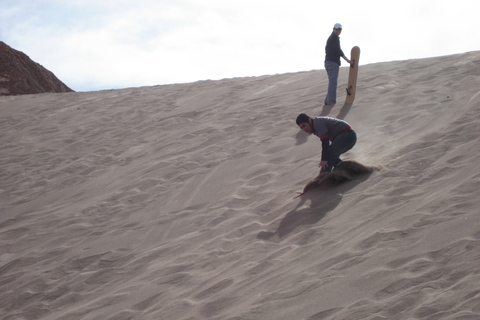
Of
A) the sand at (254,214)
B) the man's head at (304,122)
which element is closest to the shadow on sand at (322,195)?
the sand at (254,214)

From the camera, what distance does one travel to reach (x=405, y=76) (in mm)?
11164

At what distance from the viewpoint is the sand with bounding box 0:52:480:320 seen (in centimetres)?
409

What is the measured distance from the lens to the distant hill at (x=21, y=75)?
19.1 metres

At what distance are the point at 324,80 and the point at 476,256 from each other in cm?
905

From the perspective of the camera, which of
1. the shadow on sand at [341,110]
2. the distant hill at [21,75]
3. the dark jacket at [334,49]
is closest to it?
the shadow on sand at [341,110]

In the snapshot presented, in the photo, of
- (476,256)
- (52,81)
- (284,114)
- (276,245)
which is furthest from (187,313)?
(52,81)

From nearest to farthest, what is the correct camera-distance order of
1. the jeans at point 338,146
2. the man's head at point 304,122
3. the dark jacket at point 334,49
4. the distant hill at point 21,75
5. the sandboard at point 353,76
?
the man's head at point 304,122, the jeans at point 338,146, the dark jacket at point 334,49, the sandboard at point 353,76, the distant hill at point 21,75

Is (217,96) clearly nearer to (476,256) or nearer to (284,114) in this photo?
(284,114)

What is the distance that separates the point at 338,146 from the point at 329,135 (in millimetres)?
186

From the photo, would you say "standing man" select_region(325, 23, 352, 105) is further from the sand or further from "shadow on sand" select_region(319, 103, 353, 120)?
the sand

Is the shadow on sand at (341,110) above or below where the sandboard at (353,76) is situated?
below

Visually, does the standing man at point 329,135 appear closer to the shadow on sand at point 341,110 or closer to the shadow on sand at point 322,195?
the shadow on sand at point 322,195

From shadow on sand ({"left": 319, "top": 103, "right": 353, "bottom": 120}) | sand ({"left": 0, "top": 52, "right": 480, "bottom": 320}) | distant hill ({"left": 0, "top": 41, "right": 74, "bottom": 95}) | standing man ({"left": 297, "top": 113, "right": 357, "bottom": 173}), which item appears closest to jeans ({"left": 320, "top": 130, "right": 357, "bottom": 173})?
standing man ({"left": 297, "top": 113, "right": 357, "bottom": 173})

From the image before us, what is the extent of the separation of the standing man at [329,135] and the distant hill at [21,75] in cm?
1525
